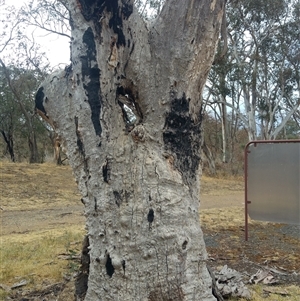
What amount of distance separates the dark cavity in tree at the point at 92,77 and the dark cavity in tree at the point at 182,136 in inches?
18.7

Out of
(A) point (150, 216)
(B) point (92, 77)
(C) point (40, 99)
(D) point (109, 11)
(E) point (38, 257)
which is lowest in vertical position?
(E) point (38, 257)

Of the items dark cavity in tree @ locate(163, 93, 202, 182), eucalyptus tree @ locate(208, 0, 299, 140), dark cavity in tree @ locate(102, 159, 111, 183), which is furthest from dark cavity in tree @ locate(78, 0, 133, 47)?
eucalyptus tree @ locate(208, 0, 299, 140)

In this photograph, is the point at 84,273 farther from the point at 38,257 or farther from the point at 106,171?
the point at 38,257

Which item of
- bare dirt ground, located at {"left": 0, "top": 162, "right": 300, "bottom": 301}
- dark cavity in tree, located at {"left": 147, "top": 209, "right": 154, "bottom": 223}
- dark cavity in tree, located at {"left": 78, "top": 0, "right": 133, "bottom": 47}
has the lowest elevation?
bare dirt ground, located at {"left": 0, "top": 162, "right": 300, "bottom": 301}

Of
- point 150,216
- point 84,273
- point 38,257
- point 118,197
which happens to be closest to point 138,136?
point 118,197

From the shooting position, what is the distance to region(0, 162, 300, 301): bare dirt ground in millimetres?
5219

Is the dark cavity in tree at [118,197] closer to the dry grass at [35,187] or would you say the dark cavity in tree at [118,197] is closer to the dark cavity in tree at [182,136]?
the dark cavity in tree at [182,136]

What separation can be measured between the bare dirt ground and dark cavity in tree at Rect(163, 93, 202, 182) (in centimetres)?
174

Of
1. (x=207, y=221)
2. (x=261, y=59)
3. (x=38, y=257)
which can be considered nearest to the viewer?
(x=38, y=257)

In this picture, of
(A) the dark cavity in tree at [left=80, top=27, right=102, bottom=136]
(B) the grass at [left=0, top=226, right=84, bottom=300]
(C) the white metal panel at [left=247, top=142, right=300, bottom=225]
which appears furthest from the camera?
(C) the white metal panel at [left=247, top=142, right=300, bottom=225]

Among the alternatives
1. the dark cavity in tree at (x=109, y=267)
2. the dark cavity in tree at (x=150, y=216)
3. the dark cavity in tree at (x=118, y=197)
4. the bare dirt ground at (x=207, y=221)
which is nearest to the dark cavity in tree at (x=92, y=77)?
the dark cavity in tree at (x=118, y=197)

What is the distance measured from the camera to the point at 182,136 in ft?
9.77

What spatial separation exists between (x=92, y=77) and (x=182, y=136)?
29.0 inches

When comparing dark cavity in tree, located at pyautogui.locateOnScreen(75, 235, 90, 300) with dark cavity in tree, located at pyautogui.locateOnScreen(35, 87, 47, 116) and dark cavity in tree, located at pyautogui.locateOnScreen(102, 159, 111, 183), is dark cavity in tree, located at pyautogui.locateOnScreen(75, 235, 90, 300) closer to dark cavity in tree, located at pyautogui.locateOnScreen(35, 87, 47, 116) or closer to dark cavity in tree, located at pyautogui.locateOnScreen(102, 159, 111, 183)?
dark cavity in tree, located at pyautogui.locateOnScreen(102, 159, 111, 183)
